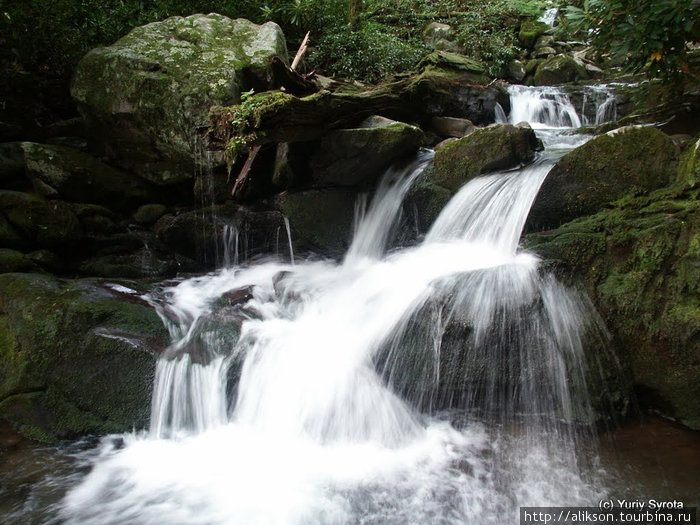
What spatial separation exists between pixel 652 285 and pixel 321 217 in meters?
4.43

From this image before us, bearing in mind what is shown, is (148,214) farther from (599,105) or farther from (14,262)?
(599,105)

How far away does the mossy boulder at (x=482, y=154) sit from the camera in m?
5.69

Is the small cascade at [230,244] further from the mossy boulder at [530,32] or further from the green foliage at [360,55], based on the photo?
the mossy boulder at [530,32]

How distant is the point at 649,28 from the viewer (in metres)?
3.96

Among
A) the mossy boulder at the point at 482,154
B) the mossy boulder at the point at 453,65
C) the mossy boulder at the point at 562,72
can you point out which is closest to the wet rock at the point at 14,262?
the mossy boulder at the point at 482,154

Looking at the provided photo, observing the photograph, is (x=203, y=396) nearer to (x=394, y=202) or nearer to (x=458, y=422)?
(x=458, y=422)

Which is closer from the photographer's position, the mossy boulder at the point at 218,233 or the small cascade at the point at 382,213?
the small cascade at the point at 382,213

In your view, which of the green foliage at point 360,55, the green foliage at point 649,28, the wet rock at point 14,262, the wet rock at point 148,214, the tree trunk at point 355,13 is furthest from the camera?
the tree trunk at point 355,13

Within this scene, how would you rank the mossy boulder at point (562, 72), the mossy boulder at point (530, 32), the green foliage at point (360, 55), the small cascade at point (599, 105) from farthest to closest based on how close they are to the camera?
the mossy boulder at point (530, 32) < the mossy boulder at point (562, 72) < the green foliage at point (360, 55) < the small cascade at point (599, 105)

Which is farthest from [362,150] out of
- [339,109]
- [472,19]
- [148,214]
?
[472,19]

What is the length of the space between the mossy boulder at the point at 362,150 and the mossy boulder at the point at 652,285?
117 inches

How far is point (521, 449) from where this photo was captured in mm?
3312

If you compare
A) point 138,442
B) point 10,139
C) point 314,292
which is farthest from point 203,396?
point 10,139

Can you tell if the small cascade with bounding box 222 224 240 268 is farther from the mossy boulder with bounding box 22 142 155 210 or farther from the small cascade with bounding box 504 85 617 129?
the small cascade with bounding box 504 85 617 129
